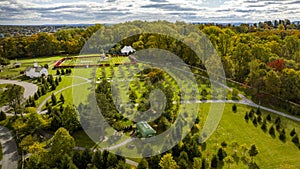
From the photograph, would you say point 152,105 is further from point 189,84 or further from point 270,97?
point 270,97

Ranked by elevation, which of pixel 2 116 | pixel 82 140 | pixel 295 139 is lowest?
pixel 82 140

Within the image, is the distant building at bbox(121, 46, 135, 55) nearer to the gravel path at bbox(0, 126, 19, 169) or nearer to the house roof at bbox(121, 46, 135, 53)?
the house roof at bbox(121, 46, 135, 53)

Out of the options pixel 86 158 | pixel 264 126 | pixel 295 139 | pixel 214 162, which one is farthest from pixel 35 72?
pixel 295 139

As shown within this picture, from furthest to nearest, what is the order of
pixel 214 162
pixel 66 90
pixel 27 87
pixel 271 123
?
pixel 27 87, pixel 66 90, pixel 271 123, pixel 214 162

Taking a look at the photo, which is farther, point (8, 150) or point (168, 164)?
point (8, 150)

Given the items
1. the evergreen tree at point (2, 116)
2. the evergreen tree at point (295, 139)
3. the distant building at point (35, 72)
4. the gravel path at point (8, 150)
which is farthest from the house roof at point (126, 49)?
the evergreen tree at point (295, 139)

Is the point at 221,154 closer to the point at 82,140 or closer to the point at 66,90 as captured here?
the point at 82,140

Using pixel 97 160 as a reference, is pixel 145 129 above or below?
above

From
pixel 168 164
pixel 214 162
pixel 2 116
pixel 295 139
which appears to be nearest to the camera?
pixel 168 164
